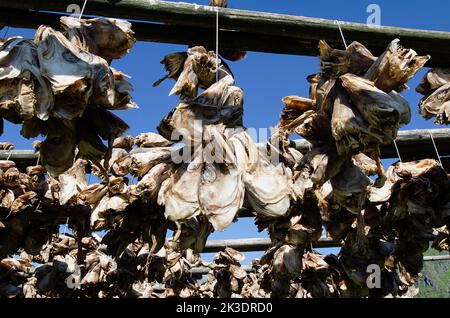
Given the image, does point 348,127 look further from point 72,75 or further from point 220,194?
point 72,75

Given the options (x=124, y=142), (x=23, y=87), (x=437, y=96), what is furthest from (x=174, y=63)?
(x=437, y=96)

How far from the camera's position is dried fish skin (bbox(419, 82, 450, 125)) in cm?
208

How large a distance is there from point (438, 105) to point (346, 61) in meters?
0.70

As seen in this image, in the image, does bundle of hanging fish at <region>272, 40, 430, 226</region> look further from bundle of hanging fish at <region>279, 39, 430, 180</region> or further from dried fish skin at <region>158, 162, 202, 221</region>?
dried fish skin at <region>158, 162, 202, 221</region>

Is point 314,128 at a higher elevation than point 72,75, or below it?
higher

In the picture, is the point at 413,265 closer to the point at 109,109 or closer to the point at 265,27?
the point at 265,27

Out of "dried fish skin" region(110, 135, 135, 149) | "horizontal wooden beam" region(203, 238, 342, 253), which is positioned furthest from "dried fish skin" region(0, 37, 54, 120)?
"horizontal wooden beam" region(203, 238, 342, 253)

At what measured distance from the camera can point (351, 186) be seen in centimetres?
190

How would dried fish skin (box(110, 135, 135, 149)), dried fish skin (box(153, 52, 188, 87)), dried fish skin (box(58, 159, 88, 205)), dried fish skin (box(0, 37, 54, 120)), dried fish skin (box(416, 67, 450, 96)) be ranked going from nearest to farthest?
dried fish skin (box(0, 37, 54, 120))
dried fish skin (box(153, 52, 188, 87))
dried fish skin (box(416, 67, 450, 96))
dried fish skin (box(110, 135, 135, 149))
dried fish skin (box(58, 159, 88, 205))

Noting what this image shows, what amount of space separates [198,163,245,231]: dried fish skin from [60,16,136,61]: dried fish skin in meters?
0.43

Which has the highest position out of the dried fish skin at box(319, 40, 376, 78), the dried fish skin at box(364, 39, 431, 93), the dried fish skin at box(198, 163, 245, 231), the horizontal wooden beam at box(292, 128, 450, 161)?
the horizontal wooden beam at box(292, 128, 450, 161)

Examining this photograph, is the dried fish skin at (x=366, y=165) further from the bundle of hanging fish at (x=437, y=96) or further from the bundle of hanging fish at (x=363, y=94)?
the bundle of hanging fish at (x=363, y=94)
